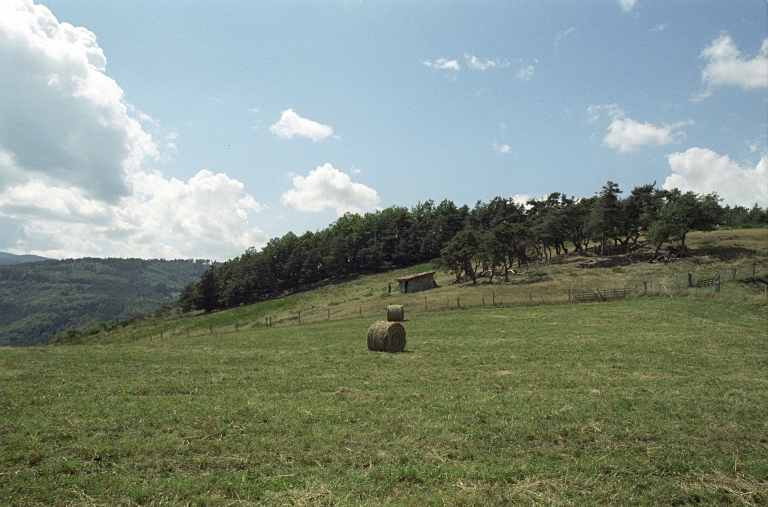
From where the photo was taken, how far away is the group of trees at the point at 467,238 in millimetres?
65125

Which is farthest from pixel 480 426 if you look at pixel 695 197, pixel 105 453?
pixel 695 197

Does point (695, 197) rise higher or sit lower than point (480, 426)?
higher

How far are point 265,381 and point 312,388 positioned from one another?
6.14ft

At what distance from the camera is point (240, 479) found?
6.64 meters

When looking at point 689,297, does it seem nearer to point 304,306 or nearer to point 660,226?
point 660,226

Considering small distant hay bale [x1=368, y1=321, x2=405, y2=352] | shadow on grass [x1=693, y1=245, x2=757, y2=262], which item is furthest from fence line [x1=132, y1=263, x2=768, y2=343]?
small distant hay bale [x1=368, y1=321, x2=405, y2=352]

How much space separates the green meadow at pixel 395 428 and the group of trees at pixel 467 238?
50.9 m

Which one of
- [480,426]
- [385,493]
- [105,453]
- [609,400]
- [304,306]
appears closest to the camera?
[385,493]

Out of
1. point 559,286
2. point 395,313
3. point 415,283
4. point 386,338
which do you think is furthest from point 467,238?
point 386,338

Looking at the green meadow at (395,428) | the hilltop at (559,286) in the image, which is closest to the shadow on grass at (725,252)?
the hilltop at (559,286)

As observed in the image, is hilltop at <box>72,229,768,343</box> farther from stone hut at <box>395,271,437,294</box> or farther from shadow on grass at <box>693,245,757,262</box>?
stone hut at <box>395,271,437,294</box>

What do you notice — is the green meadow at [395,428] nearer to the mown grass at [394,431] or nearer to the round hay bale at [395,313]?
the mown grass at [394,431]

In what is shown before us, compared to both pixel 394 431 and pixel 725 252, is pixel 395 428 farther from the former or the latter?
pixel 725 252

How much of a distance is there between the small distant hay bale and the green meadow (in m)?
0.87
